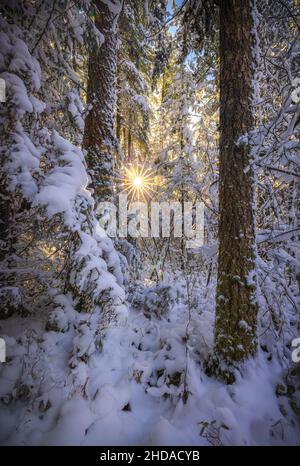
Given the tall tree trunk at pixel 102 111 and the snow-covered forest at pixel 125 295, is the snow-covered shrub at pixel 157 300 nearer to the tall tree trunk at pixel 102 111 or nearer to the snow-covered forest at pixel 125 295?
the snow-covered forest at pixel 125 295

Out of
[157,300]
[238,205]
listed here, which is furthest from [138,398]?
[238,205]

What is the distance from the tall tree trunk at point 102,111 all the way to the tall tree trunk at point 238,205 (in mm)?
2721

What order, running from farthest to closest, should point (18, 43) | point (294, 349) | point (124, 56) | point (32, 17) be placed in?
point (124, 56), point (294, 349), point (32, 17), point (18, 43)

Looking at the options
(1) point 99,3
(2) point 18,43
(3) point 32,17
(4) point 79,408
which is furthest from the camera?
(1) point 99,3

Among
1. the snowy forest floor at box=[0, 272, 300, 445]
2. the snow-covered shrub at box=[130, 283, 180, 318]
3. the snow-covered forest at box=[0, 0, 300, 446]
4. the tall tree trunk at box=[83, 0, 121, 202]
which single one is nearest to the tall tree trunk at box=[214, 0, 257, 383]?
the snow-covered forest at box=[0, 0, 300, 446]

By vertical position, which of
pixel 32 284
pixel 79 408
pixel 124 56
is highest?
pixel 124 56

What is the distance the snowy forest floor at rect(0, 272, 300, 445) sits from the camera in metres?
2.59

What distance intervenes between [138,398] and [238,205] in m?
3.05

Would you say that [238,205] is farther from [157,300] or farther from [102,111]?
[102,111]

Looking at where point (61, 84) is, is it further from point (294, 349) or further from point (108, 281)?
point (294, 349)

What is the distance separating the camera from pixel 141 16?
6.56 m

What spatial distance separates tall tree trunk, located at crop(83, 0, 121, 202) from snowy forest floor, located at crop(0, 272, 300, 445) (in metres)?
3.04
